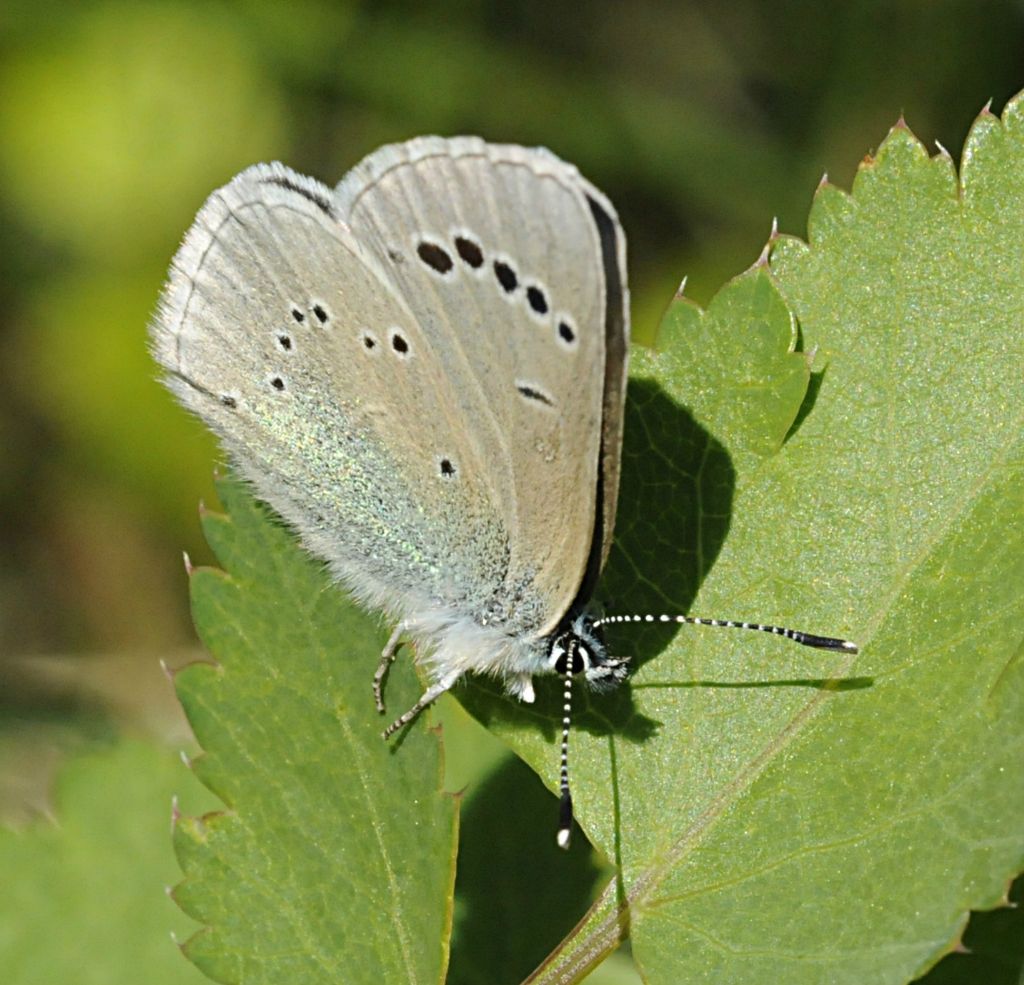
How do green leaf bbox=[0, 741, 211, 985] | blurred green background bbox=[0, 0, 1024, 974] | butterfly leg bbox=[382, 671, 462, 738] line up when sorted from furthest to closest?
blurred green background bbox=[0, 0, 1024, 974] → green leaf bbox=[0, 741, 211, 985] → butterfly leg bbox=[382, 671, 462, 738]

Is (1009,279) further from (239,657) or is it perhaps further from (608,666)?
(239,657)

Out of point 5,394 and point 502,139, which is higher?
point 502,139

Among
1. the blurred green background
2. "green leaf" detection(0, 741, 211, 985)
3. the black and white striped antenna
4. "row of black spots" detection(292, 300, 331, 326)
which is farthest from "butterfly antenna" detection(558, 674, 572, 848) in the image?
the blurred green background

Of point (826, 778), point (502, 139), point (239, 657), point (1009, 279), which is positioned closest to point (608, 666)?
point (826, 778)

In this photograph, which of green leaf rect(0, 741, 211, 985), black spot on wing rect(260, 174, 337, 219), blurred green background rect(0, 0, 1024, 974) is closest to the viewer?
black spot on wing rect(260, 174, 337, 219)

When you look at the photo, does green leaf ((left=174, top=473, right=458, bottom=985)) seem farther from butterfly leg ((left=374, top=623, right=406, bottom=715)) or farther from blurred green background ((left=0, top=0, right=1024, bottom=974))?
blurred green background ((left=0, top=0, right=1024, bottom=974))

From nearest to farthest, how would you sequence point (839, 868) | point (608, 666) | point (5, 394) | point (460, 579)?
point (839, 868) < point (608, 666) < point (460, 579) < point (5, 394)
